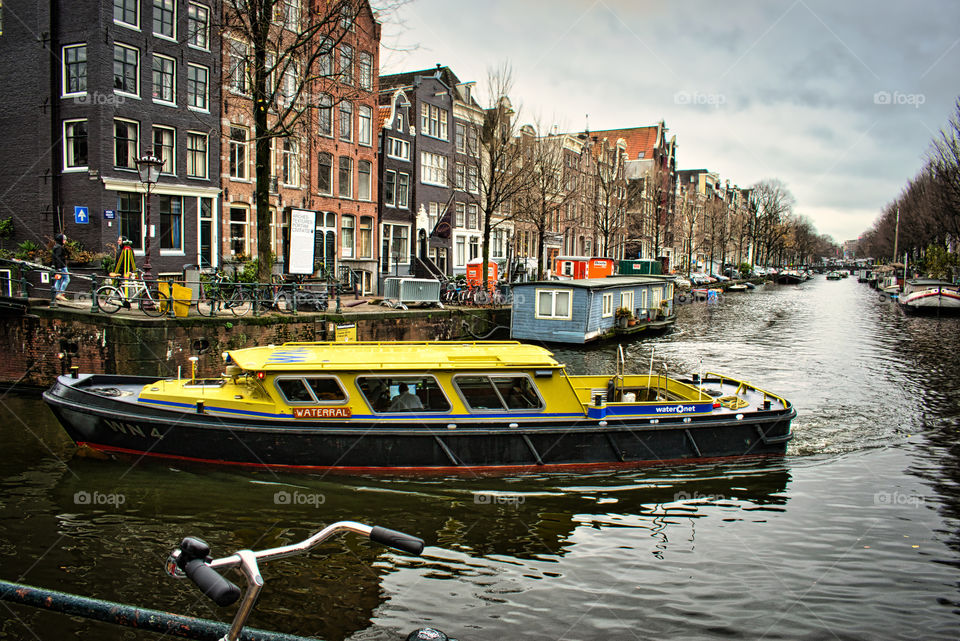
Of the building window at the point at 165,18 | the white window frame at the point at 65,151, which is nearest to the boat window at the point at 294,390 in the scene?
the white window frame at the point at 65,151

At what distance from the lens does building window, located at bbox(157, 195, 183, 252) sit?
24750mm

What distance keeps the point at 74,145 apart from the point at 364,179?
13984mm

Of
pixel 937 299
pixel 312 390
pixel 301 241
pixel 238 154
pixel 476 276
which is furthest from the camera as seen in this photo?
pixel 937 299

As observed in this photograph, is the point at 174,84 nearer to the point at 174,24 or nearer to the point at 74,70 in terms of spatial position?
the point at 174,24

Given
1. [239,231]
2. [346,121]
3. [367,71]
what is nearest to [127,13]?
[239,231]

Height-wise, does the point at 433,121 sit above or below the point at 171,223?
above

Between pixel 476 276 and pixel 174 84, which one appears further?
pixel 476 276

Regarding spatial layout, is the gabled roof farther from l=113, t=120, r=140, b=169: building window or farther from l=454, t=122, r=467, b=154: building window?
l=113, t=120, r=140, b=169: building window

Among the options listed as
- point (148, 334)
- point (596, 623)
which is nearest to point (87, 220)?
point (148, 334)

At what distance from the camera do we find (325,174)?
3169cm

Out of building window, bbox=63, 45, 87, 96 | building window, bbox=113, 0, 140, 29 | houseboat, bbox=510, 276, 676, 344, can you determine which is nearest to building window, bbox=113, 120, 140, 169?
building window, bbox=63, 45, 87, 96

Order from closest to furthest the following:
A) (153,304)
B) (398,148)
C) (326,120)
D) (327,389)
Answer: (327,389), (153,304), (326,120), (398,148)

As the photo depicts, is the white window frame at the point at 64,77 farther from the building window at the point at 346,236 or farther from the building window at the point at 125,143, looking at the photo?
the building window at the point at 346,236

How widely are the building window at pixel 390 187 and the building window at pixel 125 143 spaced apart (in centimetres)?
1381
